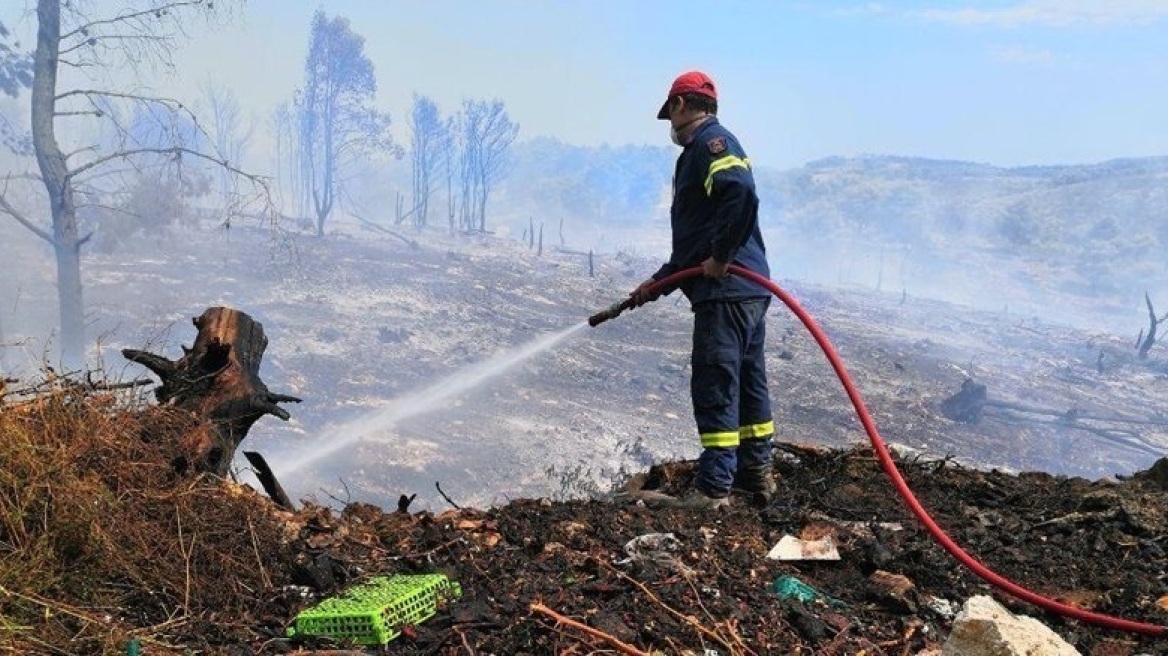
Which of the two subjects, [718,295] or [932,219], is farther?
[932,219]

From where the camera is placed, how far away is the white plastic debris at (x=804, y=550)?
3.11 metres

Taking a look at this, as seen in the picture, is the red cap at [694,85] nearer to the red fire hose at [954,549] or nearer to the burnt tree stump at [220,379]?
the red fire hose at [954,549]

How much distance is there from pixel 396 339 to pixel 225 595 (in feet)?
53.8

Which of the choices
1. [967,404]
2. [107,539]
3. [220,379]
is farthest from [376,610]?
[967,404]

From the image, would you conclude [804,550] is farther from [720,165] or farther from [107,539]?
[107,539]

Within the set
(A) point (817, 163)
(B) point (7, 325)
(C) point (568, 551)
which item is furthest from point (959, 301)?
(C) point (568, 551)

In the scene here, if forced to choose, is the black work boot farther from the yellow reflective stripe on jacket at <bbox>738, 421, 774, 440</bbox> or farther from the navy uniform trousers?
the navy uniform trousers

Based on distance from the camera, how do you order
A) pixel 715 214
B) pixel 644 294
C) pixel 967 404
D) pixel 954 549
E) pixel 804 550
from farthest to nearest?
pixel 967 404, pixel 644 294, pixel 715 214, pixel 804 550, pixel 954 549

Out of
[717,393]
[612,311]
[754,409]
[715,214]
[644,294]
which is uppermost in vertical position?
[715,214]

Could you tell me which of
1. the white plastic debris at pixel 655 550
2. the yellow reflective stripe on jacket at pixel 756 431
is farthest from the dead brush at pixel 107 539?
the yellow reflective stripe on jacket at pixel 756 431

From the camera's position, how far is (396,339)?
18641 millimetres

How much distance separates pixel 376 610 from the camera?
2.28 metres

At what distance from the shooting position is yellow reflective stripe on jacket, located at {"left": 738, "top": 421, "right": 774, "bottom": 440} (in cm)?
429

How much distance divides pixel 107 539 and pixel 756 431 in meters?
2.95
